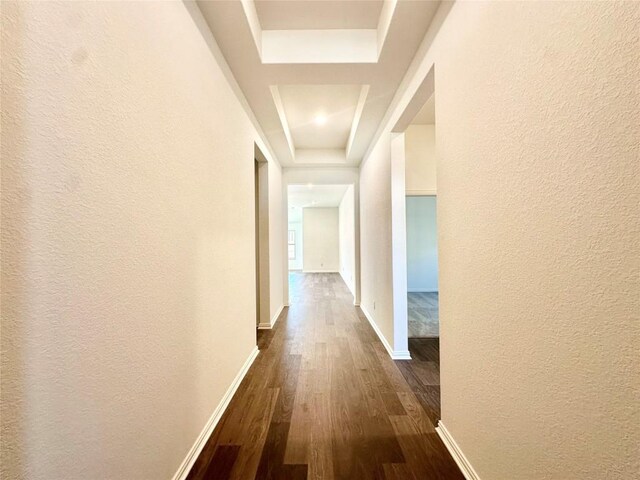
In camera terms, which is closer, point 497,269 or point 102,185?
point 102,185

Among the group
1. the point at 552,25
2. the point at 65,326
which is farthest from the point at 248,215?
the point at 552,25

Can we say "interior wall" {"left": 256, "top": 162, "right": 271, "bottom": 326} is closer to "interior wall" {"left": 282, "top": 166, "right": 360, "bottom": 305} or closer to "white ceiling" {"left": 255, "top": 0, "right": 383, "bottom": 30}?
"interior wall" {"left": 282, "top": 166, "right": 360, "bottom": 305}

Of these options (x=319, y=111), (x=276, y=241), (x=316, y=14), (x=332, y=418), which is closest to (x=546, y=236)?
(x=332, y=418)

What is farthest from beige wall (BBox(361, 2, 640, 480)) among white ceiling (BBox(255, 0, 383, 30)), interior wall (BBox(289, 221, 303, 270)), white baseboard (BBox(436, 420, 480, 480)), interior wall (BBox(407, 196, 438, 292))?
interior wall (BBox(289, 221, 303, 270))

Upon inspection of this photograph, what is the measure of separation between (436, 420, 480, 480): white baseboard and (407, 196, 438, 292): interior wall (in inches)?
181

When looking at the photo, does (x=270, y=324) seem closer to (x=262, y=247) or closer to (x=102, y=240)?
(x=262, y=247)

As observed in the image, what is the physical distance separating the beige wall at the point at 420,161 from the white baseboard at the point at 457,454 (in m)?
2.76

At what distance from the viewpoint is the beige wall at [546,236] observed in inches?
23.2

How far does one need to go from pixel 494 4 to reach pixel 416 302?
4.67 meters

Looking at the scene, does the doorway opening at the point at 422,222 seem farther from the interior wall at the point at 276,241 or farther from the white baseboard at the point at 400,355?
the interior wall at the point at 276,241

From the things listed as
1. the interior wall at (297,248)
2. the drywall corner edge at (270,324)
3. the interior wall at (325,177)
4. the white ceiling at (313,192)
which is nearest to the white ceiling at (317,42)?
the interior wall at (325,177)

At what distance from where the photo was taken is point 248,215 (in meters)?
2.39

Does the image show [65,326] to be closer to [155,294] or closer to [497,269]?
[155,294]

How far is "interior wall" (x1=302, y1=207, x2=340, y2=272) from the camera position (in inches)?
390
